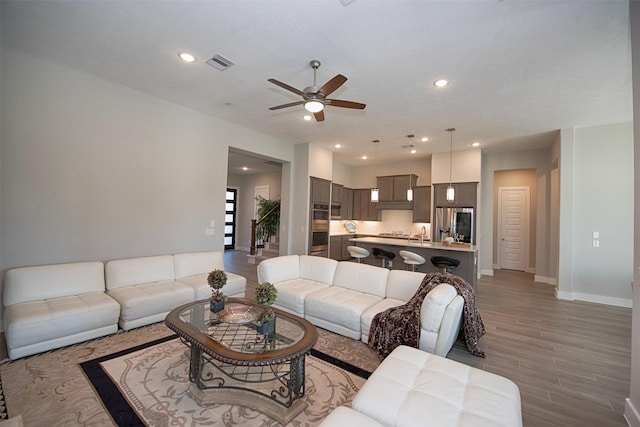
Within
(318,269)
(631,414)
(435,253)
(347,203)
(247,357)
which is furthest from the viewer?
(347,203)

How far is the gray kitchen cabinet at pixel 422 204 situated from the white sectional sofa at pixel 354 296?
4.53 meters

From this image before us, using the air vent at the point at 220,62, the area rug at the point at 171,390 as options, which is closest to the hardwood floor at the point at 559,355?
the area rug at the point at 171,390

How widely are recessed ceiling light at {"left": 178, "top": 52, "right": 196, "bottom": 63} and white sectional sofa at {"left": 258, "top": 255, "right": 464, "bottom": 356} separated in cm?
285

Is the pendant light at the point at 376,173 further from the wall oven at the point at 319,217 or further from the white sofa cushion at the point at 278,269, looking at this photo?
the white sofa cushion at the point at 278,269

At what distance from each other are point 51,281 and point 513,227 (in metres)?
10.2

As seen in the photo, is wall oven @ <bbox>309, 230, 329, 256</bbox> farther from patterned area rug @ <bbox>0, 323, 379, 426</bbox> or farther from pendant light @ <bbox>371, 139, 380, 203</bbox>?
patterned area rug @ <bbox>0, 323, 379, 426</bbox>

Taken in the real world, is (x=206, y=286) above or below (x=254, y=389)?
above

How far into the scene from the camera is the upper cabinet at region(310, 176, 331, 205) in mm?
6836

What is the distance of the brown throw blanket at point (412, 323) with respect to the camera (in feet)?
8.78

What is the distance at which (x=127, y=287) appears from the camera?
363cm

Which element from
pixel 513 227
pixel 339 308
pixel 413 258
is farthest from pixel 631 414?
pixel 513 227

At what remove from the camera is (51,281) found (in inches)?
124

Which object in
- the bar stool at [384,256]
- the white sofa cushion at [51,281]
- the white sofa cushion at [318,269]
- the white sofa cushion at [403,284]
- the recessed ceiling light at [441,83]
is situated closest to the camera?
the white sofa cushion at [51,281]

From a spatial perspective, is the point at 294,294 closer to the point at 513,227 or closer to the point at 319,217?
the point at 319,217
